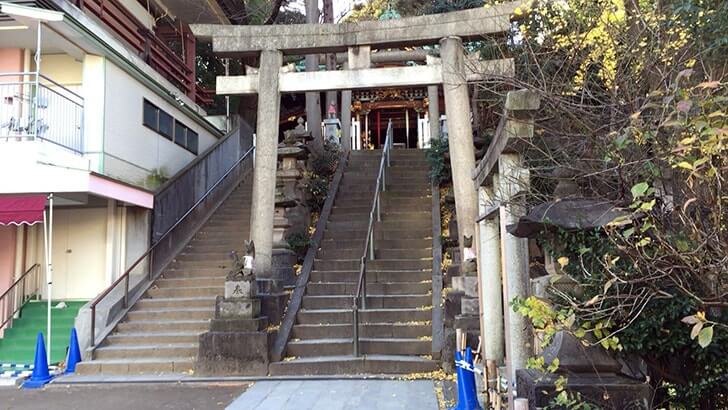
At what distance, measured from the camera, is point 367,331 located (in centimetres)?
952

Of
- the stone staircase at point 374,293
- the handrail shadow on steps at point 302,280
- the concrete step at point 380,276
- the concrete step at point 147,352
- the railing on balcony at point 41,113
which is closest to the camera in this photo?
the stone staircase at point 374,293

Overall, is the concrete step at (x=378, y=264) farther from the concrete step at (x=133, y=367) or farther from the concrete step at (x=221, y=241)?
the concrete step at (x=133, y=367)

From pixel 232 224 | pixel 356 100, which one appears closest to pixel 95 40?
pixel 232 224

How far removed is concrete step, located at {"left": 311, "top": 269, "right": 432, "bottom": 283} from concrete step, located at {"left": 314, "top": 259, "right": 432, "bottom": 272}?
9.8 inches

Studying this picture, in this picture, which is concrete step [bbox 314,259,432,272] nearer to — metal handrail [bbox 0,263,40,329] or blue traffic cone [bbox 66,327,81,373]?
blue traffic cone [bbox 66,327,81,373]

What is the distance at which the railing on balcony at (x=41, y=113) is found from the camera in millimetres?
10109

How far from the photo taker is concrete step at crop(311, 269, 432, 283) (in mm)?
10998

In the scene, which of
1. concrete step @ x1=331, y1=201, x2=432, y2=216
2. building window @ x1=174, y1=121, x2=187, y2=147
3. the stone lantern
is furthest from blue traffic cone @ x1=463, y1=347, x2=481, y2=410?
building window @ x1=174, y1=121, x2=187, y2=147

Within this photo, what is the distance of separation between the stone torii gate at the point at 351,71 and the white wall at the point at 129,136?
290 cm

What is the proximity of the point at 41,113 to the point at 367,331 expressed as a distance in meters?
7.23

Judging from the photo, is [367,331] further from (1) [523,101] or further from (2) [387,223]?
(1) [523,101]

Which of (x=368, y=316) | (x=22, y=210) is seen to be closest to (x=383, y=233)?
(x=368, y=316)

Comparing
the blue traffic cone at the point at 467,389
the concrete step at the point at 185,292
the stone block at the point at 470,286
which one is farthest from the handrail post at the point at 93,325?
the blue traffic cone at the point at 467,389

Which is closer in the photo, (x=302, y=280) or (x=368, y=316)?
(x=368, y=316)
